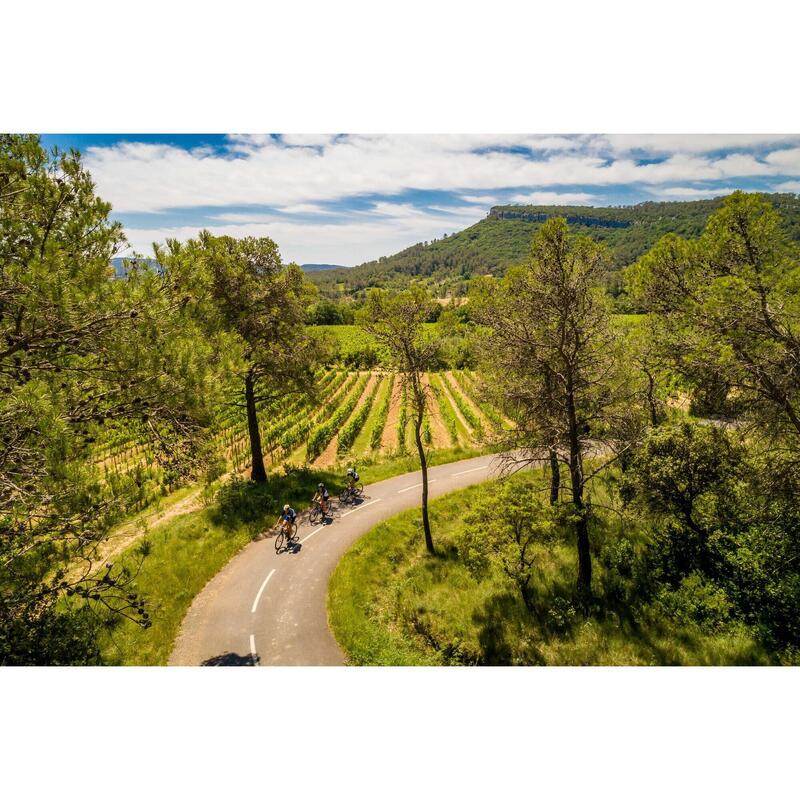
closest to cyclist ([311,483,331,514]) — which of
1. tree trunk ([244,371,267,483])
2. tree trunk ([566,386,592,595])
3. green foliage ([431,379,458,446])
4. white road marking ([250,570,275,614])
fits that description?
white road marking ([250,570,275,614])

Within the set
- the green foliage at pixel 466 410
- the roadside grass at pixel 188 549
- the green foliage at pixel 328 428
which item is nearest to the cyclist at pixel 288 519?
the roadside grass at pixel 188 549

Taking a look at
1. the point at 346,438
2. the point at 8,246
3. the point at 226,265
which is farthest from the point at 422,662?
the point at 346,438

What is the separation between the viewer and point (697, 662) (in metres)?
9.23

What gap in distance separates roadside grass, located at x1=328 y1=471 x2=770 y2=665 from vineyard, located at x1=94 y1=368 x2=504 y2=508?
7.71 metres

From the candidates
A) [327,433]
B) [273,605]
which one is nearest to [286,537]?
[273,605]

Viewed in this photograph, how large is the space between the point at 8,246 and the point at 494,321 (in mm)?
10065

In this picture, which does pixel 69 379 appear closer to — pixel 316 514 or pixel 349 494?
pixel 316 514

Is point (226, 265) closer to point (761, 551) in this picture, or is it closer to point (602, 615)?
point (602, 615)

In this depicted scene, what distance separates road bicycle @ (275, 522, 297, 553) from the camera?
1454cm

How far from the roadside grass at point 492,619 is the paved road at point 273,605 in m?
0.60

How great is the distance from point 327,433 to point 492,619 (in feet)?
63.8

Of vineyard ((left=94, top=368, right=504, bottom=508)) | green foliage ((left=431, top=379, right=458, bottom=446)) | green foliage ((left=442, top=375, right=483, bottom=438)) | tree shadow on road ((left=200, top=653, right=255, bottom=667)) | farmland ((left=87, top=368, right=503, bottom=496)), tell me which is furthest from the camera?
green foliage ((left=442, top=375, right=483, bottom=438))

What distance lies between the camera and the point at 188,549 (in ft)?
45.4

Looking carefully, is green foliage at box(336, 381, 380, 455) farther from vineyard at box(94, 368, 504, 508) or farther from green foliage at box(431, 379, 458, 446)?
green foliage at box(431, 379, 458, 446)
